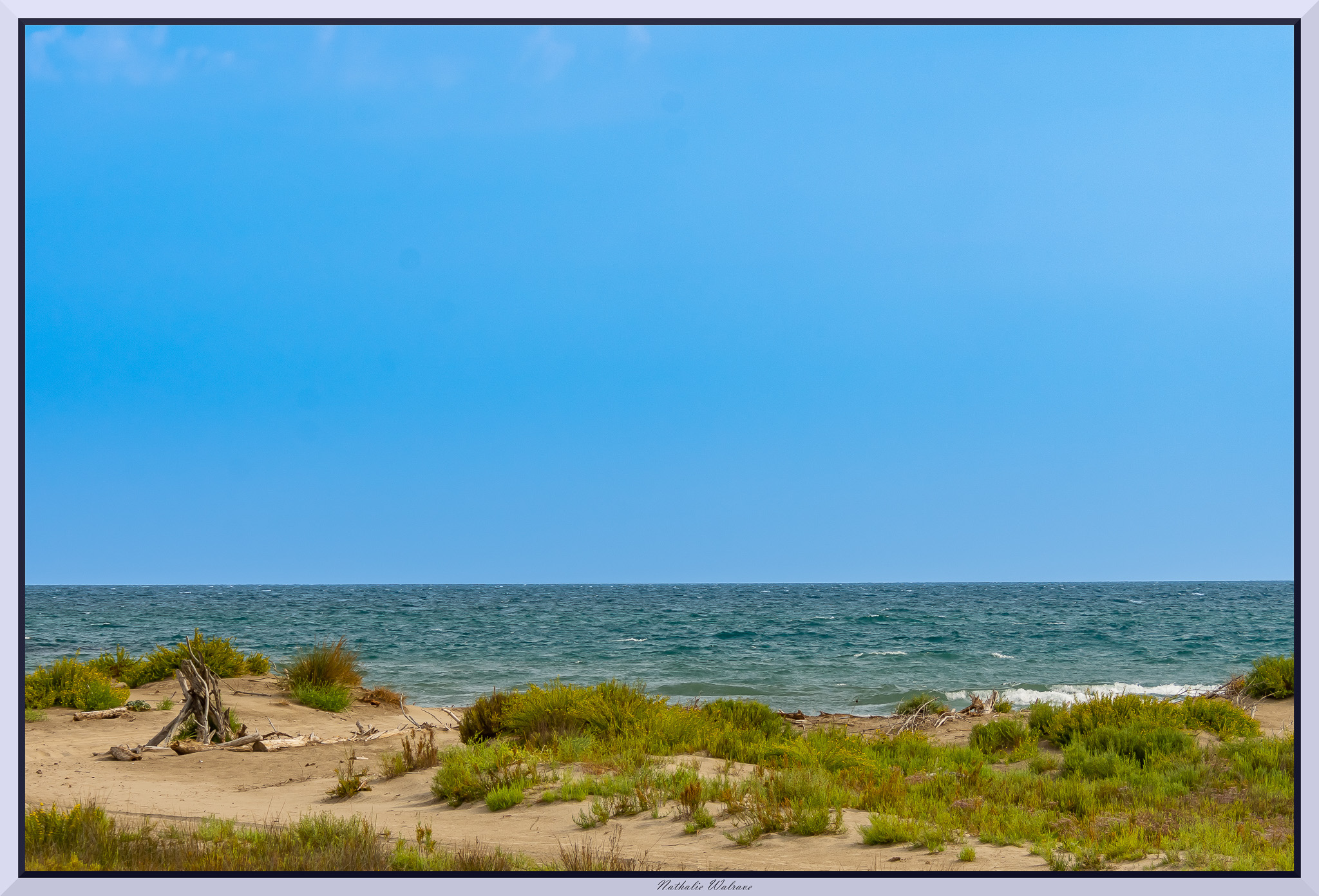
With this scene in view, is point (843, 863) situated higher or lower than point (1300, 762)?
lower

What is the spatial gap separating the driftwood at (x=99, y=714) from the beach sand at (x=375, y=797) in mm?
138

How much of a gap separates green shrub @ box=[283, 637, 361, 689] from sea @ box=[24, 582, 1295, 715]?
7.38 ft

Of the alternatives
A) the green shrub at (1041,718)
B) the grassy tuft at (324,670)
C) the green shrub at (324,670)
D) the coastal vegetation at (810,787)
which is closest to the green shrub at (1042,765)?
the coastal vegetation at (810,787)

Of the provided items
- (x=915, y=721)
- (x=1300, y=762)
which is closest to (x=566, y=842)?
(x=1300, y=762)

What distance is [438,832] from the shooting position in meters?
7.54

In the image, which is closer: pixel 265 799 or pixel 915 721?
pixel 265 799

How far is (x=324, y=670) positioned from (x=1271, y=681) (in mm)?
17386

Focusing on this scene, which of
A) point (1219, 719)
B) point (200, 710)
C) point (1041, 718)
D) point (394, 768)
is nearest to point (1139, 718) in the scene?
point (1041, 718)

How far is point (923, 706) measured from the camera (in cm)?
1464

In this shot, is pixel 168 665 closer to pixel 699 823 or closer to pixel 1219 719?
pixel 699 823

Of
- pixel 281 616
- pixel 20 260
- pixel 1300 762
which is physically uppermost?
pixel 20 260

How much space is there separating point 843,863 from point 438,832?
3.40 m

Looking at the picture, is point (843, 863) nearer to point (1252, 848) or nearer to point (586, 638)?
point (1252, 848)

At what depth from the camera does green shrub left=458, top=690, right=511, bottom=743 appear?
11.9 metres
